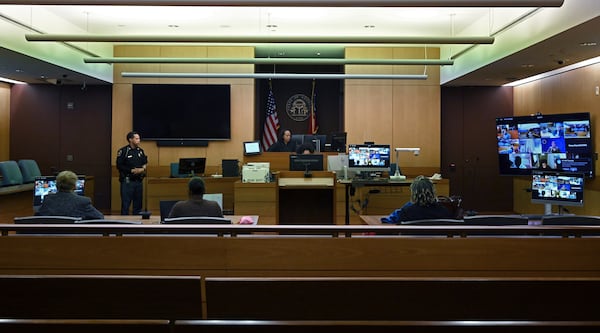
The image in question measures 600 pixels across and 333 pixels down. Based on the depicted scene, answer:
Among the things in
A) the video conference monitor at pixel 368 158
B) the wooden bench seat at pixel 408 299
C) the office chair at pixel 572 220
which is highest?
the video conference monitor at pixel 368 158

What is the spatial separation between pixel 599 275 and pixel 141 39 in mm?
6351

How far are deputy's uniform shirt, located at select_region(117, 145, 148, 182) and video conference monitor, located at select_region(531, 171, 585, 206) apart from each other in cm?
608

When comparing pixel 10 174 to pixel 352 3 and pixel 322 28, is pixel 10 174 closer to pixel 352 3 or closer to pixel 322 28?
pixel 322 28

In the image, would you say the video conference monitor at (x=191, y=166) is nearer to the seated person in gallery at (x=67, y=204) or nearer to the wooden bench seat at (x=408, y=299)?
the seated person in gallery at (x=67, y=204)

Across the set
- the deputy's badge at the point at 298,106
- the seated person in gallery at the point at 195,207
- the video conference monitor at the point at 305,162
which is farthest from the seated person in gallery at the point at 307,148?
the seated person in gallery at the point at 195,207

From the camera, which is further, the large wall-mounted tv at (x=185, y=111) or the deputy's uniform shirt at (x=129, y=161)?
the large wall-mounted tv at (x=185, y=111)

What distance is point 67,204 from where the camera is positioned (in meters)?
4.59

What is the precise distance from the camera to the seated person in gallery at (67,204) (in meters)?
4.57

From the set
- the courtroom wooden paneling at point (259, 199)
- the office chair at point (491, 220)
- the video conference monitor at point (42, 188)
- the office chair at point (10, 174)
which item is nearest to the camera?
the office chair at point (491, 220)

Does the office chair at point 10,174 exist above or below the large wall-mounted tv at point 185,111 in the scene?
below

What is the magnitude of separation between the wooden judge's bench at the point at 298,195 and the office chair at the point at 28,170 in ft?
10.9

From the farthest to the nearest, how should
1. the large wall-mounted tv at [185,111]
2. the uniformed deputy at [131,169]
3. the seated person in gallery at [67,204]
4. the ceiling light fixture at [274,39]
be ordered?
the large wall-mounted tv at [185,111] < the uniformed deputy at [131,169] < the ceiling light fixture at [274,39] < the seated person in gallery at [67,204]

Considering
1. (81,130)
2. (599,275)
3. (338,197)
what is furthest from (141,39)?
(599,275)

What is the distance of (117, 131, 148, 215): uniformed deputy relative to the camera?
28.9ft
